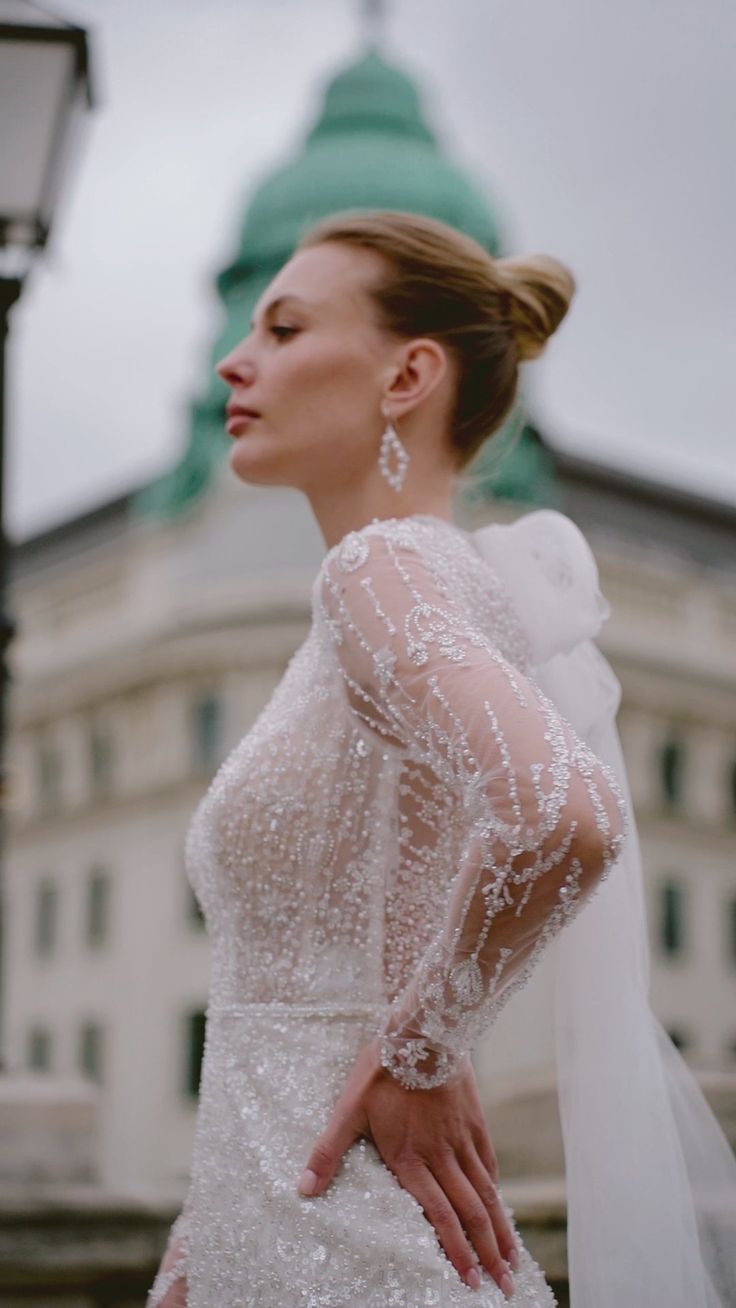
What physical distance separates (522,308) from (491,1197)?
3.33ft

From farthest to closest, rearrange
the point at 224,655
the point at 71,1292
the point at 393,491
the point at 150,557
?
the point at 150,557, the point at 224,655, the point at 71,1292, the point at 393,491

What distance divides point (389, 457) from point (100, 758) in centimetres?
3132

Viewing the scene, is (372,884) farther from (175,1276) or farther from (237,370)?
(237,370)

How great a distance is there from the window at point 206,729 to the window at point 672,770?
8.97 meters

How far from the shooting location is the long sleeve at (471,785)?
150 centimetres

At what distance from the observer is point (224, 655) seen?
2900 cm

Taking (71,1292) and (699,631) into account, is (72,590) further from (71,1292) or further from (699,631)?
(71,1292)

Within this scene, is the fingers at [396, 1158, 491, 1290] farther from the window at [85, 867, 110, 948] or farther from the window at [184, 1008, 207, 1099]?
the window at [85, 867, 110, 948]

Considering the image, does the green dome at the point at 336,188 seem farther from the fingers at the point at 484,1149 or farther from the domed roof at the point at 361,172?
the fingers at the point at 484,1149

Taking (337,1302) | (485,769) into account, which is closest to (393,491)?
(485,769)

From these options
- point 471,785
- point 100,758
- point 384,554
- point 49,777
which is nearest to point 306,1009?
point 471,785

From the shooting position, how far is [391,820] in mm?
1741

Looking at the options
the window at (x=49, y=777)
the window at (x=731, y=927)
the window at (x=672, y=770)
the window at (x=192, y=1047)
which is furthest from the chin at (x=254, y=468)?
the window at (x=49, y=777)

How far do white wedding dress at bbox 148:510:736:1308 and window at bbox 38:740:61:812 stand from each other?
32590 mm
